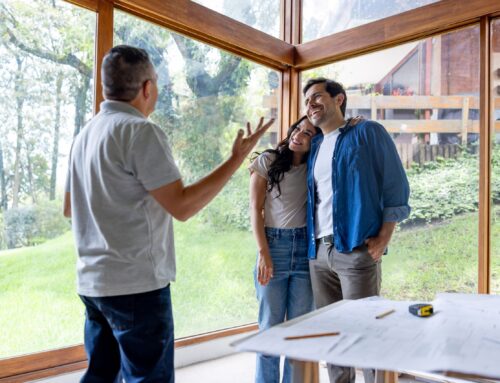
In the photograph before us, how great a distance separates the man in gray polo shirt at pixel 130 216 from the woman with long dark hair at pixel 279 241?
3.04ft

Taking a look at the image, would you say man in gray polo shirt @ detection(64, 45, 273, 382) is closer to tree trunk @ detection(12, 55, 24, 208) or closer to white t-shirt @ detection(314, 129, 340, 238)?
white t-shirt @ detection(314, 129, 340, 238)

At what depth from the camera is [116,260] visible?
1.22 meters

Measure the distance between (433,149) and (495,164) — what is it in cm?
37

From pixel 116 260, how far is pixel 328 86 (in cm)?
143

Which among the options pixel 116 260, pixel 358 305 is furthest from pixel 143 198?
pixel 358 305

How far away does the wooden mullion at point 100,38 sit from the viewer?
2.40 metres

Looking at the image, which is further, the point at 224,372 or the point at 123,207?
the point at 224,372

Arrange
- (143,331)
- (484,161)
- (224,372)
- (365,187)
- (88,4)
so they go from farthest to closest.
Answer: (224,372) < (484,161) < (88,4) < (365,187) < (143,331)

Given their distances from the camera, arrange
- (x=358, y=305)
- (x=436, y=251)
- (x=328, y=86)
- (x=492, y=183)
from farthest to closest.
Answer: (x=436, y=251)
(x=492, y=183)
(x=328, y=86)
(x=358, y=305)

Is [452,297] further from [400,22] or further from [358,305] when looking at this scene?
[400,22]

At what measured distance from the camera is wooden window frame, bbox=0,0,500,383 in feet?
7.79

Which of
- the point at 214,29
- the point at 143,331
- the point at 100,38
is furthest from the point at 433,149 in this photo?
the point at 143,331

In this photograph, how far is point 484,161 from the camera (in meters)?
2.60

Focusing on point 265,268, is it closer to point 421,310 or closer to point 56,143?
point 421,310
